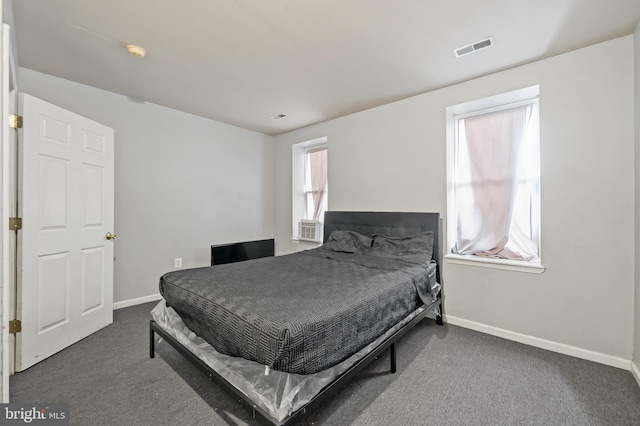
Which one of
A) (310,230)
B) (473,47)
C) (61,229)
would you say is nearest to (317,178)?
(310,230)

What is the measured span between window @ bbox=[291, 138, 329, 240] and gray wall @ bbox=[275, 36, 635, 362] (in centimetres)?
188

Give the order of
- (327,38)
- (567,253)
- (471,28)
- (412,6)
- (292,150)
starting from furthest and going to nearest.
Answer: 1. (292,150)
2. (567,253)
3. (327,38)
4. (471,28)
5. (412,6)

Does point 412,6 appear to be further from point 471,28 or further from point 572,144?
point 572,144

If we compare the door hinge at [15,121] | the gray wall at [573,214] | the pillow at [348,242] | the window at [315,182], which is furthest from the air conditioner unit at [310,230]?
the door hinge at [15,121]

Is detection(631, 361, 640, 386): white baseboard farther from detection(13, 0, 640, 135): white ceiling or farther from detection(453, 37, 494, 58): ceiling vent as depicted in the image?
detection(453, 37, 494, 58): ceiling vent

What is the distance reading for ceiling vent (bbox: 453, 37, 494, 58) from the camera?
2164 millimetres

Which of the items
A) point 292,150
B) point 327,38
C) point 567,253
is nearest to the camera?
point 327,38

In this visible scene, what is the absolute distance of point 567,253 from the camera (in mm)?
2309

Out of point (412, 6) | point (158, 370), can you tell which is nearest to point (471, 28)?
point (412, 6)

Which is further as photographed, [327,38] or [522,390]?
[327,38]

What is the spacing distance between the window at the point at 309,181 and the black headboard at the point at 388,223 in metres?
0.59

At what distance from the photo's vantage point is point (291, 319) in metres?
1.36

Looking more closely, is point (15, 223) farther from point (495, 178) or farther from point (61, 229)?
point (495, 178)

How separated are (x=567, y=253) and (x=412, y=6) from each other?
231 centimetres
